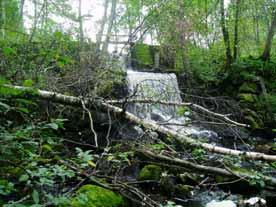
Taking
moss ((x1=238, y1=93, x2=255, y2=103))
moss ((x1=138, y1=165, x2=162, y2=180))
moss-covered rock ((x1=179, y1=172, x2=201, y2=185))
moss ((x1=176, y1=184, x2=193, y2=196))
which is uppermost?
moss ((x1=238, y1=93, x2=255, y2=103))

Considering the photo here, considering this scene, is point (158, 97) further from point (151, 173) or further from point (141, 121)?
point (141, 121)

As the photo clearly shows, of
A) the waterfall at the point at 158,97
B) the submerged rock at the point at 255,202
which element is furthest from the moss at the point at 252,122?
the submerged rock at the point at 255,202

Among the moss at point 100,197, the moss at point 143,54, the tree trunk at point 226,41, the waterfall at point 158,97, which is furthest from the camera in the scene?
the moss at point 143,54

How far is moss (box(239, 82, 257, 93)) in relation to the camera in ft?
40.9

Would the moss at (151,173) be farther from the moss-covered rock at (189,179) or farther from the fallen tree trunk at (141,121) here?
the fallen tree trunk at (141,121)

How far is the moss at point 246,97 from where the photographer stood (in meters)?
12.0

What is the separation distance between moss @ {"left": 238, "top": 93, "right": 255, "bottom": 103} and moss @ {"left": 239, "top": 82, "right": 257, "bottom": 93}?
27 centimetres

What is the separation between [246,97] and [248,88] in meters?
0.58

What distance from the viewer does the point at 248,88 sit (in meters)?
12.5

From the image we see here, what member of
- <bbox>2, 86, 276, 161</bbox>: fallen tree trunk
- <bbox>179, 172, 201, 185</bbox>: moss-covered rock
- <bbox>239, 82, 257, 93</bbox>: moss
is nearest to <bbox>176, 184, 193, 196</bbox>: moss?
<bbox>179, 172, 201, 185</bbox>: moss-covered rock

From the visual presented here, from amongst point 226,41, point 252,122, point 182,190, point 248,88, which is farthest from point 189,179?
point 226,41

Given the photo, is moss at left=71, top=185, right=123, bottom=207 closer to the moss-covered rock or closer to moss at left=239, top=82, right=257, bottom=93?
the moss-covered rock

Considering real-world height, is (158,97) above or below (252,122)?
above

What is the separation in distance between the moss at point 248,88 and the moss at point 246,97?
27cm
